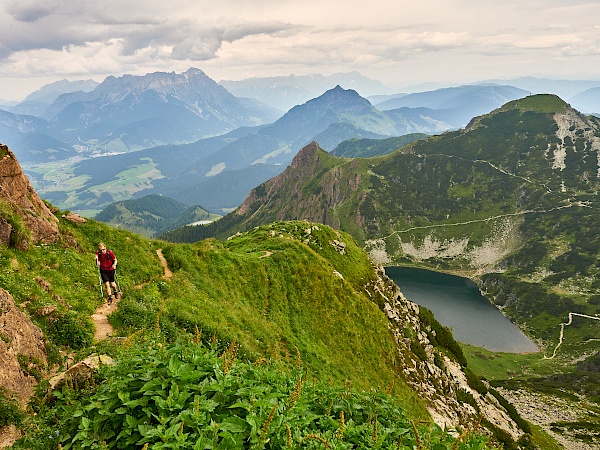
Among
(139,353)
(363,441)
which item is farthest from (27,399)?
(363,441)

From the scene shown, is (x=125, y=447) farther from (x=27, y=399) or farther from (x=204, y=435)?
(x=27, y=399)

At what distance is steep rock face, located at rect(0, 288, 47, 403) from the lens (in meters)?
12.5

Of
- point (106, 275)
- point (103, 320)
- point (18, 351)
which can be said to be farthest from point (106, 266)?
point (18, 351)

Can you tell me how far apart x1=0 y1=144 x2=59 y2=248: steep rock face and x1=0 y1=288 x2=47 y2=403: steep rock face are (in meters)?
8.78

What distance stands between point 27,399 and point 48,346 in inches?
148

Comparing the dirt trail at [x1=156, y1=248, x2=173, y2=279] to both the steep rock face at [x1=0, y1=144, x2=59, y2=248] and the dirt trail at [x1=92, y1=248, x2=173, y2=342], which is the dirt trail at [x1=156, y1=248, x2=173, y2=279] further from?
the steep rock face at [x1=0, y1=144, x2=59, y2=248]

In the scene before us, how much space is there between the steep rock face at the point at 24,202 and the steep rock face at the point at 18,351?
8776 mm

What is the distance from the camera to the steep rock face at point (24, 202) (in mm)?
23391

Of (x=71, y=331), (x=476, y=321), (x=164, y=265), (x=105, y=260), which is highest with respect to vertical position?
(x=105, y=260)

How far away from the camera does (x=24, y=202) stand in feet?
81.6

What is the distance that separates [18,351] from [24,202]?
15.5 m

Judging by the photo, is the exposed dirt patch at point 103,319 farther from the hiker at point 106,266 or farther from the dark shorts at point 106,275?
the dark shorts at point 106,275

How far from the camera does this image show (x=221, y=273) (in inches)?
1404

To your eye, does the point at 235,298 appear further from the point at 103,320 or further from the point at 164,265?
the point at 103,320
